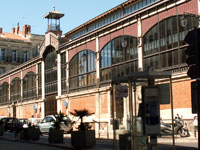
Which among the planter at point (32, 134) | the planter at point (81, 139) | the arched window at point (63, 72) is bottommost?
the planter at point (32, 134)

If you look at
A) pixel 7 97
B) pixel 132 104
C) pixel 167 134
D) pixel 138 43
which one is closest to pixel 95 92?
pixel 138 43

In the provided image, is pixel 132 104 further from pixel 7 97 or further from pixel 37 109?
pixel 7 97

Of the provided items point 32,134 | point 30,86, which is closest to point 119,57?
A: point 32,134

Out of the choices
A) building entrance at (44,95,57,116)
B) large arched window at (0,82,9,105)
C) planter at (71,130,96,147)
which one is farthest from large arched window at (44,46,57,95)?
planter at (71,130,96,147)

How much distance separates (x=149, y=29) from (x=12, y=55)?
2314 inches

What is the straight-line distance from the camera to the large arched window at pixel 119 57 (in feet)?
112

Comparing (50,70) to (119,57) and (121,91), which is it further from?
(121,91)

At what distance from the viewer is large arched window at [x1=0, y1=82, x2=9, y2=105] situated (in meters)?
70.4

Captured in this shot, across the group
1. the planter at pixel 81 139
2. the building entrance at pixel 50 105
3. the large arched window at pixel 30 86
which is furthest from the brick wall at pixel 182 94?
the large arched window at pixel 30 86

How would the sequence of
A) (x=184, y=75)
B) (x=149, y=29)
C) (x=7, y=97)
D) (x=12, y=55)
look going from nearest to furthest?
(x=184, y=75), (x=149, y=29), (x=7, y=97), (x=12, y=55)

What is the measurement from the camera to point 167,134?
56.0 ft

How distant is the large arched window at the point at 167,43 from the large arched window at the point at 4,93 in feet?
144

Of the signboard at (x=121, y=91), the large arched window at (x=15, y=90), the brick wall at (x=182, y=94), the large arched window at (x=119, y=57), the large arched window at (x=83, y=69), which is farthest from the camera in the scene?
the large arched window at (x=15, y=90)

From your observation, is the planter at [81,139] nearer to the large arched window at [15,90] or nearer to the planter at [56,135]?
the planter at [56,135]
